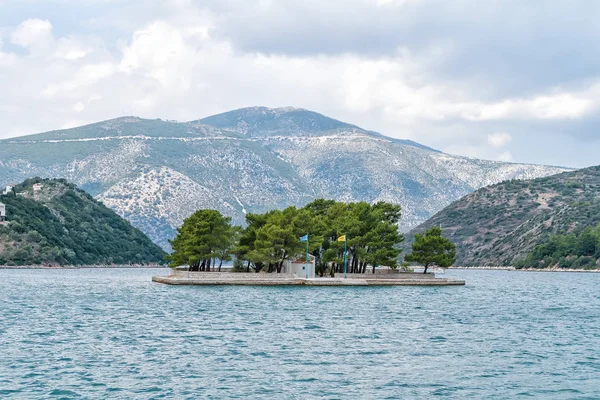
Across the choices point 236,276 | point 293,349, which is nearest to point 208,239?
point 236,276

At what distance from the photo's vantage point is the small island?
14438cm

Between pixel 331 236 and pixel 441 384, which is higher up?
pixel 331 236

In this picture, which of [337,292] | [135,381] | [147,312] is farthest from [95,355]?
[337,292]

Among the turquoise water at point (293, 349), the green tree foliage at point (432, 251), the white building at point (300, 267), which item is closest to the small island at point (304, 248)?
the green tree foliage at point (432, 251)

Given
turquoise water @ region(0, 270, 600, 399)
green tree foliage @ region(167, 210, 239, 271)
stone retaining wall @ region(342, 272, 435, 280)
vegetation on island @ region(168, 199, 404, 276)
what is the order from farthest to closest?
stone retaining wall @ region(342, 272, 435, 280)
green tree foliage @ region(167, 210, 239, 271)
vegetation on island @ region(168, 199, 404, 276)
turquoise water @ region(0, 270, 600, 399)

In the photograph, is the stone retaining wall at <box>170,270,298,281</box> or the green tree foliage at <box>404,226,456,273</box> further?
the green tree foliage at <box>404,226,456,273</box>

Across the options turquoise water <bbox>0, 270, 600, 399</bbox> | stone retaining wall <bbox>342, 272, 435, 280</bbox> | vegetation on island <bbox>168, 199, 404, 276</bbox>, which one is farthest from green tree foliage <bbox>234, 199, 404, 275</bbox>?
turquoise water <bbox>0, 270, 600, 399</bbox>

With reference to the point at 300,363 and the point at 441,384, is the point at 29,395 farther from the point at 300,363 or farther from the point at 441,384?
the point at 441,384

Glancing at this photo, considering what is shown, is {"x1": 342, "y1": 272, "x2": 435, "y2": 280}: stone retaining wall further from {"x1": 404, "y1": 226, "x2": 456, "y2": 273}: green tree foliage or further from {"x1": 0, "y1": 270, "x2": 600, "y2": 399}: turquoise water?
{"x1": 0, "y1": 270, "x2": 600, "y2": 399}: turquoise water

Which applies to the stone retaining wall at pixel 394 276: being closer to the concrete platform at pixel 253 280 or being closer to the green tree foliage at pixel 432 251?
the green tree foliage at pixel 432 251

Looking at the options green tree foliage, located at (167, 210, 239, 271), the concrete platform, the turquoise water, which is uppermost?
green tree foliage, located at (167, 210, 239, 271)

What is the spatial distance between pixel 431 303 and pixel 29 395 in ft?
237

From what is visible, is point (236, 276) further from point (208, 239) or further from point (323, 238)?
point (323, 238)

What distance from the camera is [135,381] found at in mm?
46781
